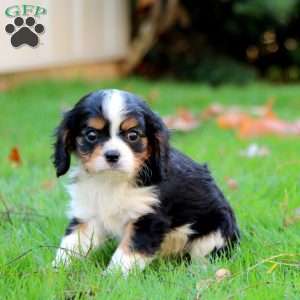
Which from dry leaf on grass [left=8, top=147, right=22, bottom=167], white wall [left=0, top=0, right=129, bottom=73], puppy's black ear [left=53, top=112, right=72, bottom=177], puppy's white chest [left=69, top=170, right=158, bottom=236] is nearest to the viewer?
puppy's white chest [left=69, top=170, right=158, bottom=236]

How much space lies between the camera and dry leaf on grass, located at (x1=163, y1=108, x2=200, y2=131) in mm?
7686

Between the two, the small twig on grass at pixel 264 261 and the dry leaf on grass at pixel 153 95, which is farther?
the dry leaf on grass at pixel 153 95

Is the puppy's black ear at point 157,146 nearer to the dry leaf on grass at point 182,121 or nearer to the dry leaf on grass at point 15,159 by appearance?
the dry leaf on grass at point 15,159

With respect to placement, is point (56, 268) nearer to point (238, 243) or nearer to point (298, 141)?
point (238, 243)

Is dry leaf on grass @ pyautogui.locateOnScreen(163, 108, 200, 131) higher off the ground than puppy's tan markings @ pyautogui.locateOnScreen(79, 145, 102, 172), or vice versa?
puppy's tan markings @ pyautogui.locateOnScreen(79, 145, 102, 172)

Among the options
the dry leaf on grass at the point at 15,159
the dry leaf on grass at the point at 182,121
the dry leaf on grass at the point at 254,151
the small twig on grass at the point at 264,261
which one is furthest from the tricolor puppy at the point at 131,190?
the dry leaf on grass at the point at 182,121

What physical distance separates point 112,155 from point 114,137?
10 cm

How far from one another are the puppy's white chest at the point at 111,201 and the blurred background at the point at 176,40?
700cm

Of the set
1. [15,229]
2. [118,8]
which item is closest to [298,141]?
[15,229]

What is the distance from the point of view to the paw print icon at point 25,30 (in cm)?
548

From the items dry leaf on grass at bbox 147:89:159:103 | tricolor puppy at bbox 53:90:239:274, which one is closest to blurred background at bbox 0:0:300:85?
dry leaf on grass at bbox 147:89:159:103

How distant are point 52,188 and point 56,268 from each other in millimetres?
1866

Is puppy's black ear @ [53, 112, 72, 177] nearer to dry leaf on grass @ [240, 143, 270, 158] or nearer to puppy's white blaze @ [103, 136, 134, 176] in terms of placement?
puppy's white blaze @ [103, 136, 134, 176]

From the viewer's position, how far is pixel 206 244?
12.5ft
